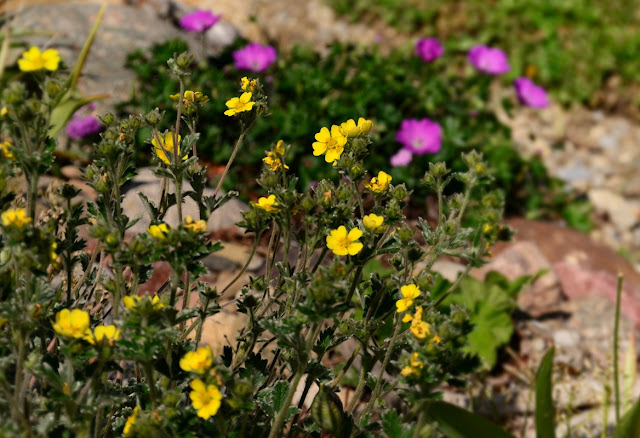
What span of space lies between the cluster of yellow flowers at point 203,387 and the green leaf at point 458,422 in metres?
0.53

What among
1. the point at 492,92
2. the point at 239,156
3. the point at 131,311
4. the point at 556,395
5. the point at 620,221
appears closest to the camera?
the point at 131,311

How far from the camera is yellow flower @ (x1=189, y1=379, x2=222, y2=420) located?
1241mm

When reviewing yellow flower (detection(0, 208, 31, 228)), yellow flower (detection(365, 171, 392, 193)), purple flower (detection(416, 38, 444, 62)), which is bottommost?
yellow flower (detection(0, 208, 31, 228))

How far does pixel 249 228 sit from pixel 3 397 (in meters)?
0.58

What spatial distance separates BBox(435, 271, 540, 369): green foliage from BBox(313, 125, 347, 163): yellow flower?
1284 millimetres

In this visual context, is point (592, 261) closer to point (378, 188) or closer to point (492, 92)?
point (492, 92)

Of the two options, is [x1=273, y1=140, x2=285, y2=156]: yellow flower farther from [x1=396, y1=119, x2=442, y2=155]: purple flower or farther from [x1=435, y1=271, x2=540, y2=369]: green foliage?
[x1=396, y1=119, x2=442, y2=155]: purple flower

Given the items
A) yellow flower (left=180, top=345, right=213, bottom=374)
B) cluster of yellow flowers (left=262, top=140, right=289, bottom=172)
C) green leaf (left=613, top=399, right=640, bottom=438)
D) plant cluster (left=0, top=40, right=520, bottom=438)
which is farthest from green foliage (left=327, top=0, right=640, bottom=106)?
yellow flower (left=180, top=345, right=213, bottom=374)

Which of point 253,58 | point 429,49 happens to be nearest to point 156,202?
point 253,58

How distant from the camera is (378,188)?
154cm

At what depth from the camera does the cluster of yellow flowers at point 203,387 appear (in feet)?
4.05

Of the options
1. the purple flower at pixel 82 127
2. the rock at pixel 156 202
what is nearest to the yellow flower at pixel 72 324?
the rock at pixel 156 202

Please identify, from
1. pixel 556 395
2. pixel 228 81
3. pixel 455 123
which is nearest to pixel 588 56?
pixel 455 123

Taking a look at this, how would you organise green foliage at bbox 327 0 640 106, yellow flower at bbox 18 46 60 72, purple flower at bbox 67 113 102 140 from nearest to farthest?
1. yellow flower at bbox 18 46 60 72
2. purple flower at bbox 67 113 102 140
3. green foliage at bbox 327 0 640 106
